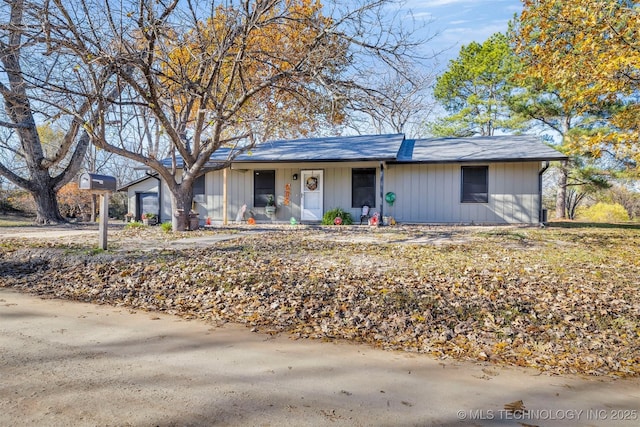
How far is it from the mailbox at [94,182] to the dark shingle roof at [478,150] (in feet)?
28.7

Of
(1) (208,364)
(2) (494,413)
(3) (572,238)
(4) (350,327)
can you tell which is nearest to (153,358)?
(1) (208,364)

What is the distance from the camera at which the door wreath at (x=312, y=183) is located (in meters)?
14.2

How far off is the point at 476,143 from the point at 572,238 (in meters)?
6.51

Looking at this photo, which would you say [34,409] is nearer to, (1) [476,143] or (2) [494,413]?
(2) [494,413]

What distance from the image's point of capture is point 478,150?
13.5 meters

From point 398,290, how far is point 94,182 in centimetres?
529

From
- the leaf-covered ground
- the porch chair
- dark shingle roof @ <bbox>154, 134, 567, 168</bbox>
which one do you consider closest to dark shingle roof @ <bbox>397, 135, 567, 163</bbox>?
dark shingle roof @ <bbox>154, 134, 567, 168</bbox>

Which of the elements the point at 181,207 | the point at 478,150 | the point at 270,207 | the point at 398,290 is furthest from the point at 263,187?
the point at 398,290

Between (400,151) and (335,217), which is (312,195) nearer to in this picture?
(335,217)

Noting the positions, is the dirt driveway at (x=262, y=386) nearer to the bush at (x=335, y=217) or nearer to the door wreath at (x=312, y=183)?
the bush at (x=335, y=217)

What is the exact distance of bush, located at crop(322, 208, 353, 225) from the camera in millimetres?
13258

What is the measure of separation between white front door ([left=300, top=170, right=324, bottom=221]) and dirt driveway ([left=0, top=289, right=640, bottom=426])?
10.5 metres

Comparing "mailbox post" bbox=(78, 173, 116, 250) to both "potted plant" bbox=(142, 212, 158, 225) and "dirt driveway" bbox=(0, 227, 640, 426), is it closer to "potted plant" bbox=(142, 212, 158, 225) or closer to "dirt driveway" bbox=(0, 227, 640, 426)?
"dirt driveway" bbox=(0, 227, 640, 426)

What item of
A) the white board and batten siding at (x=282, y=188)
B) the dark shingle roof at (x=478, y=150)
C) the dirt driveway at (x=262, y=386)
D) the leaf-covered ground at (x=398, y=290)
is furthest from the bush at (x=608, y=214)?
the dirt driveway at (x=262, y=386)
